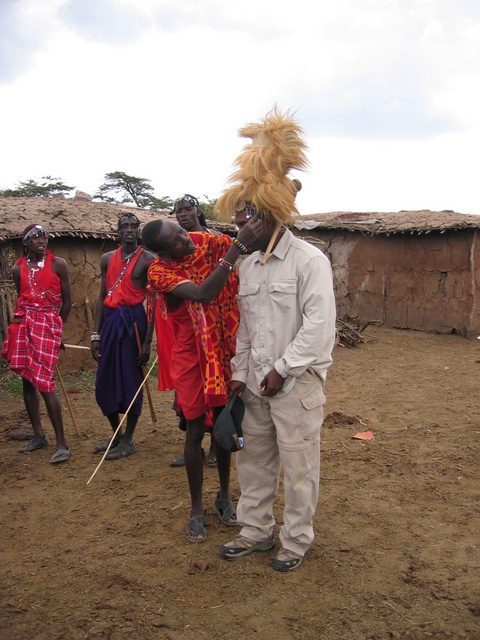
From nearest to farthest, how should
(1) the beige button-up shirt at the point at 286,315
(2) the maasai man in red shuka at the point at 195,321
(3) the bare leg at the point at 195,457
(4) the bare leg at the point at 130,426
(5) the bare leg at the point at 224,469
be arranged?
(1) the beige button-up shirt at the point at 286,315 → (2) the maasai man in red shuka at the point at 195,321 → (3) the bare leg at the point at 195,457 → (5) the bare leg at the point at 224,469 → (4) the bare leg at the point at 130,426

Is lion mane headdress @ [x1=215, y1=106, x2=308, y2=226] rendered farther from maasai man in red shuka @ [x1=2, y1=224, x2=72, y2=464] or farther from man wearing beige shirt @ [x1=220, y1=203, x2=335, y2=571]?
maasai man in red shuka @ [x1=2, y1=224, x2=72, y2=464]

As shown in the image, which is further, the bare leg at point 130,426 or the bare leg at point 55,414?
the bare leg at point 130,426

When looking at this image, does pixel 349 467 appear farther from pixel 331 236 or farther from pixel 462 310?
pixel 331 236

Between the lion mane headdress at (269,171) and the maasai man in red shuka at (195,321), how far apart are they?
0.94 feet

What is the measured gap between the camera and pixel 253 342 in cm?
276

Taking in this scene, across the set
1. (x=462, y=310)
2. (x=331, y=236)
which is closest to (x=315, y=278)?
(x=462, y=310)

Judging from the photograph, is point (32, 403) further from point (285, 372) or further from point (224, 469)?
point (285, 372)

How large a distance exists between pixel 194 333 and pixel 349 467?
181cm

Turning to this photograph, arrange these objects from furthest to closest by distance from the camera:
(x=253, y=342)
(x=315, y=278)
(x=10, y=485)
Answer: (x=10, y=485), (x=253, y=342), (x=315, y=278)

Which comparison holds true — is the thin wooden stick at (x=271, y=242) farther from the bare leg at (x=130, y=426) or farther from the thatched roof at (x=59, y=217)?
the thatched roof at (x=59, y=217)

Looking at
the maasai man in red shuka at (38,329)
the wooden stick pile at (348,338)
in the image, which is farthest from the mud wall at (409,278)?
→ the maasai man in red shuka at (38,329)

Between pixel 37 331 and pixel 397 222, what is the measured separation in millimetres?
8195

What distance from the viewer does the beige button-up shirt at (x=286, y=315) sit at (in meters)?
2.52

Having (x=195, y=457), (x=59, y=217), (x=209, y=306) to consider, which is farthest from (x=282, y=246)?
(x=59, y=217)
